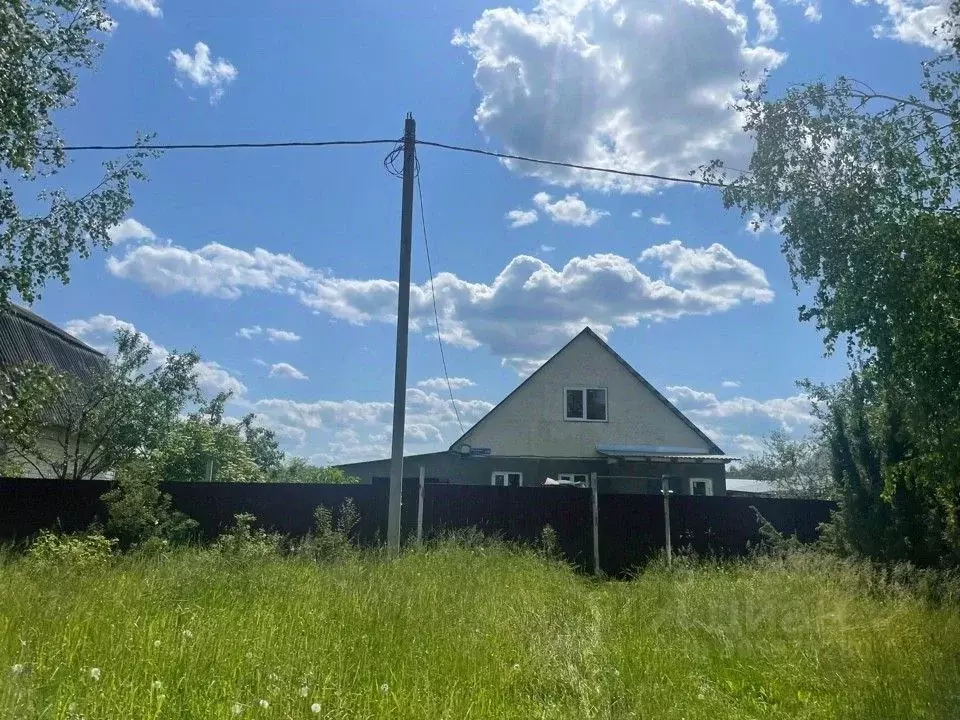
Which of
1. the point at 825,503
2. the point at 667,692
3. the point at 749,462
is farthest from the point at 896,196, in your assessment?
the point at 749,462

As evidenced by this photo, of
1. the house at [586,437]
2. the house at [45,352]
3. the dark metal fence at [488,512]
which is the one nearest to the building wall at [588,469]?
the house at [586,437]

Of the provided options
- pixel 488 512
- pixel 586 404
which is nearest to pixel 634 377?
pixel 586 404

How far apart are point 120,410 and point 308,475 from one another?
12.1 m

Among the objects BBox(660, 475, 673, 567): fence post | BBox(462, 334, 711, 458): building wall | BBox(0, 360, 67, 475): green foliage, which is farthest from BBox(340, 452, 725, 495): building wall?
BBox(0, 360, 67, 475): green foliage

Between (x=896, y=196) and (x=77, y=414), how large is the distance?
14359 millimetres

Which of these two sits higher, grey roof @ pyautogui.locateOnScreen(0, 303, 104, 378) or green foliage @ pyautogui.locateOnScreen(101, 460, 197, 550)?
grey roof @ pyautogui.locateOnScreen(0, 303, 104, 378)

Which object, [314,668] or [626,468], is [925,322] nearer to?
[314,668]

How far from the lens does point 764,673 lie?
497 centimetres

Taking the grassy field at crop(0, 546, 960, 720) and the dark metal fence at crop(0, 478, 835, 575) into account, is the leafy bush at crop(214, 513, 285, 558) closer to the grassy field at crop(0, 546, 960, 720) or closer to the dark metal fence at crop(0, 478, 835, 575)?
the dark metal fence at crop(0, 478, 835, 575)

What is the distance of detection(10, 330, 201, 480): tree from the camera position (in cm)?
1389

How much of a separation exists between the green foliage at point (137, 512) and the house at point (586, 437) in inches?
457

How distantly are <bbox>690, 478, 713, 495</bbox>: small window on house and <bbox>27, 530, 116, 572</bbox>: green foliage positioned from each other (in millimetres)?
16906

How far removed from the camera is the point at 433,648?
4.77 meters

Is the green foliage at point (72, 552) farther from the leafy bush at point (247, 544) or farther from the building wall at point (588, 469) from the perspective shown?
the building wall at point (588, 469)
